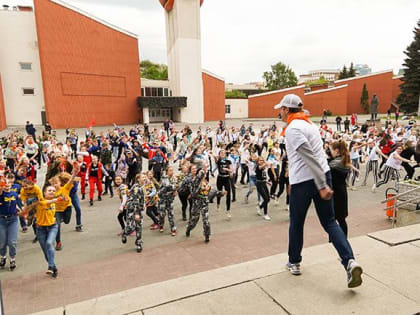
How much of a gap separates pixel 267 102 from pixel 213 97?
9551mm

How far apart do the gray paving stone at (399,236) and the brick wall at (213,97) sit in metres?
44.8

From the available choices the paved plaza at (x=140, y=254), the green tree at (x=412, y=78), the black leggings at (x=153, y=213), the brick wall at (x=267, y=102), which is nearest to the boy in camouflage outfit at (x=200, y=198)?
the paved plaza at (x=140, y=254)

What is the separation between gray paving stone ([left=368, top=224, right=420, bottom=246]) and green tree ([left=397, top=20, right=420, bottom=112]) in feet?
160

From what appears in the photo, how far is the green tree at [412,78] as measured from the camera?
4356cm

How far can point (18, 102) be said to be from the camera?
35.2m

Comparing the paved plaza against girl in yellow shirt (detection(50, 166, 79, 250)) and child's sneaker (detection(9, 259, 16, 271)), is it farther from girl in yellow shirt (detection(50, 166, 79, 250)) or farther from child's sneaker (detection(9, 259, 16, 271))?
girl in yellow shirt (detection(50, 166, 79, 250))

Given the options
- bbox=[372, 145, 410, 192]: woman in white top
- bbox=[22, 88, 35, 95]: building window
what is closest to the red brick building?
bbox=[22, 88, 35, 95]: building window

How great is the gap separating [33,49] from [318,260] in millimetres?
41509

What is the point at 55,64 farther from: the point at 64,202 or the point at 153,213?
the point at 64,202

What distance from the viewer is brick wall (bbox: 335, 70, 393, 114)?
51.8 m

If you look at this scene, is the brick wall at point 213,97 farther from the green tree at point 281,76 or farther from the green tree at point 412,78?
the green tree at point 281,76

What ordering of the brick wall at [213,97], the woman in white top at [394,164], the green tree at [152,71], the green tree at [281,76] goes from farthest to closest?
the green tree at [281,76]
the green tree at [152,71]
the brick wall at [213,97]
the woman in white top at [394,164]

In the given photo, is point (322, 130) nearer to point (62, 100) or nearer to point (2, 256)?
point (2, 256)

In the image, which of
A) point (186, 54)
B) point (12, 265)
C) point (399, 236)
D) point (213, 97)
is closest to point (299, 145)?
point (399, 236)
